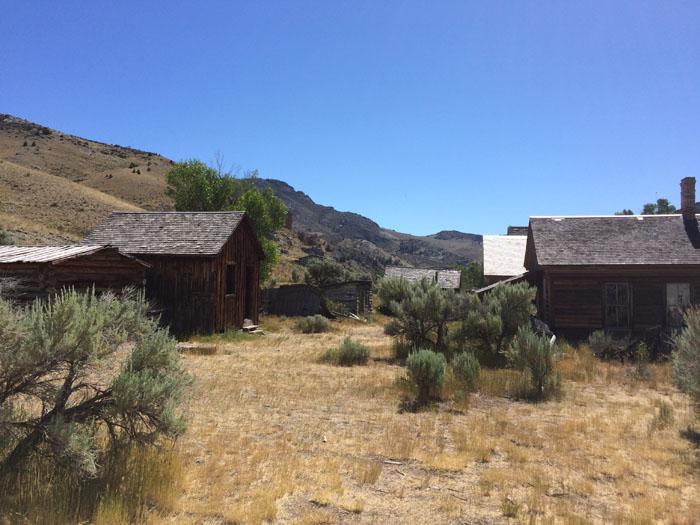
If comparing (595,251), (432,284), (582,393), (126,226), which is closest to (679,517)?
(582,393)

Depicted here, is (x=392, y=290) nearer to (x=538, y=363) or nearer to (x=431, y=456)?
(x=538, y=363)

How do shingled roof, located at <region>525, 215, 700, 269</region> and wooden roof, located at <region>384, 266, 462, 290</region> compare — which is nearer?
shingled roof, located at <region>525, 215, 700, 269</region>

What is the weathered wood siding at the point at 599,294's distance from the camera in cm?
1631

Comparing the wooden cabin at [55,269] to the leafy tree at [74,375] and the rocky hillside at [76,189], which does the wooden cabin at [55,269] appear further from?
the rocky hillside at [76,189]

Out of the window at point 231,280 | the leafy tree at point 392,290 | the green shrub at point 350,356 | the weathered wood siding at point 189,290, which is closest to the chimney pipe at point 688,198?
the leafy tree at point 392,290

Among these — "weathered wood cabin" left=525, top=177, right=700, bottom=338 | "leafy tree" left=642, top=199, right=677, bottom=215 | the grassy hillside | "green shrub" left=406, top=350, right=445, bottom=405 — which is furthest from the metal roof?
"leafy tree" left=642, top=199, right=677, bottom=215

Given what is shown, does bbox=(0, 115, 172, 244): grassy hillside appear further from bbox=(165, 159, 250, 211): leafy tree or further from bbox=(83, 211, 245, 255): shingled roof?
bbox=(83, 211, 245, 255): shingled roof

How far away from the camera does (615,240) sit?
17.6m

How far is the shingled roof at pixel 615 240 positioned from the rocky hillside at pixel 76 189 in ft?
77.4

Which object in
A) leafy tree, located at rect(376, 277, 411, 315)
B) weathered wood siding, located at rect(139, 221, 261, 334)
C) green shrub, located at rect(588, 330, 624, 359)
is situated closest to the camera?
green shrub, located at rect(588, 330, 624, 359)

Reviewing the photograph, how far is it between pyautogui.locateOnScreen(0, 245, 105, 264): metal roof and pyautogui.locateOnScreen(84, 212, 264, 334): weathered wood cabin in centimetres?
364

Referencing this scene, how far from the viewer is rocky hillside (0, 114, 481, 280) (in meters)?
35.9

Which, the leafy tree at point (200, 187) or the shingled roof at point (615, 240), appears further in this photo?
the leafy tree at point (200, 187)

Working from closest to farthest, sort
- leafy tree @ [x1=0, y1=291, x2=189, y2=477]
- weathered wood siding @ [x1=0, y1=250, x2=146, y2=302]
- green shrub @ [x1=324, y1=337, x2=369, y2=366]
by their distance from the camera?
1. leafy tree @ [x1=0, y1=291, x2=189, y2=477]
2. weathered wood siding @ [x1=0, y1=250, x2=146, y2=302]
3. green shrub @ [x1=324, y1=337, x2=369, y2=366]
